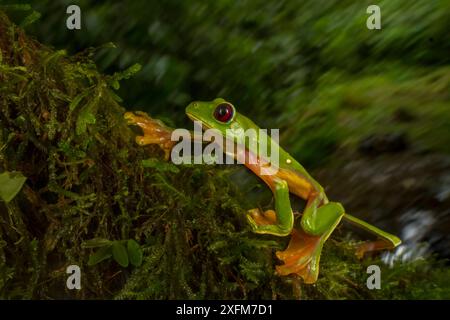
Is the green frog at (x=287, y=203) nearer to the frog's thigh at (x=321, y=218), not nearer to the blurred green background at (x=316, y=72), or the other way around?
the frog's thigh at (x=321, y=218)

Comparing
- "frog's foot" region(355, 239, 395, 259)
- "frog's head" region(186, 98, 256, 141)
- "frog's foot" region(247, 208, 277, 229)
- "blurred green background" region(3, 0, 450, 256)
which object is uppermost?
"blurred green background" region(3, 0, 450, 256)

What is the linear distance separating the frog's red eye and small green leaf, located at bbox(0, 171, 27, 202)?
317mm

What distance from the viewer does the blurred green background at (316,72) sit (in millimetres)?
1231

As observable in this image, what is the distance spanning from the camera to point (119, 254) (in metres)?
0.91

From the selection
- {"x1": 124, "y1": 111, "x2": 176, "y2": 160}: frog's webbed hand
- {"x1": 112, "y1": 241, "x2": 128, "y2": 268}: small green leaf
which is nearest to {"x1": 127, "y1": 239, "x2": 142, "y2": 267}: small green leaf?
{"x1": 112, "y1": 241, "x2": 128, "y2": 268}: small green leaf

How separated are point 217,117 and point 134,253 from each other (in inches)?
10.2

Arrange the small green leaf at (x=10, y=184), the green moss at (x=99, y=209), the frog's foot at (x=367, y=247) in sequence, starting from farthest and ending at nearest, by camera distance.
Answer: the frog's foot at (x=367, y=247), the green moss at (x=99, y=209), the small green leaf at (x=10, y=184)

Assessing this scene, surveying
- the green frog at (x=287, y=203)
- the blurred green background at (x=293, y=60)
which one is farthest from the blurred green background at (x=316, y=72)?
the green frog at (x=287, y=203)

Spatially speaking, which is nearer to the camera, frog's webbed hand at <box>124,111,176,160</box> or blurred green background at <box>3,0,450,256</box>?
Answer: frog's webbed hand at <box>124,111,176,160</box>

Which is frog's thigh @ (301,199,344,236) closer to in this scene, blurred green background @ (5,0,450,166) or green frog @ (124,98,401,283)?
green frog @ (124,98,401,283)

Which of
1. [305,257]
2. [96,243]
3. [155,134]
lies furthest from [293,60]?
[96,243]

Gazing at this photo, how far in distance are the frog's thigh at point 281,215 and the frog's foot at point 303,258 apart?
0.18 ft

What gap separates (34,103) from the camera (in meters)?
0.98

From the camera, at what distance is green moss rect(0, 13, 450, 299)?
937 millimetres
